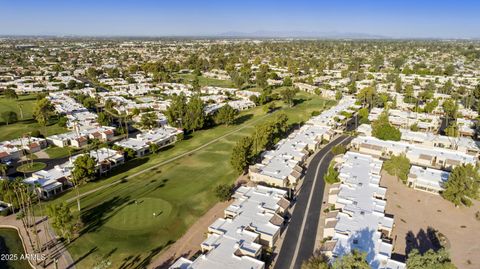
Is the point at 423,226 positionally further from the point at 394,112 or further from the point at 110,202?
the point at 394,112

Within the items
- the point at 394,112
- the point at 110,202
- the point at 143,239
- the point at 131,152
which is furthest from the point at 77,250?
the point at 394,112

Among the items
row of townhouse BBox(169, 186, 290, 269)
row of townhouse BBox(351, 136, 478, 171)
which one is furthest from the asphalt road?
row of townhouse BBox(351, 136, 478, 171)

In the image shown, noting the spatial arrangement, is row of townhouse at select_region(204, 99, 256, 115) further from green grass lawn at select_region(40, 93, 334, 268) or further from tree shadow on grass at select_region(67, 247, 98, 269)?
tree shadow on grass at select_region(67, 247, 98, 269)

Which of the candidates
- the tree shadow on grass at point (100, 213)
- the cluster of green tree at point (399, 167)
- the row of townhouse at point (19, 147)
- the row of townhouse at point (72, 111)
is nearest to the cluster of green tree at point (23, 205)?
the tree shadow on grass at point (100, 213)

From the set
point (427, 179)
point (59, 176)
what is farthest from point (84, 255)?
point (427, 179)

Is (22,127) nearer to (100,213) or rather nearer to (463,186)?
(100,213)
